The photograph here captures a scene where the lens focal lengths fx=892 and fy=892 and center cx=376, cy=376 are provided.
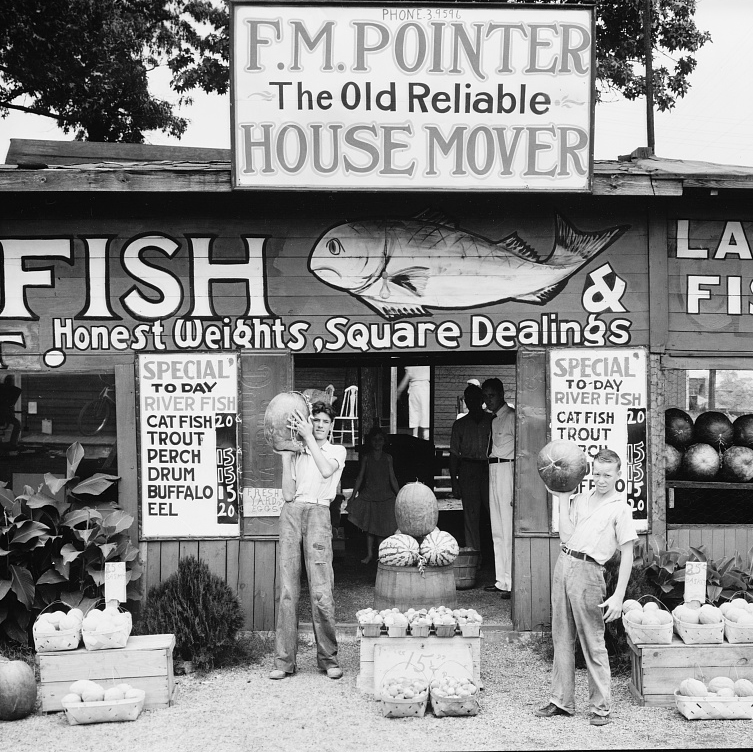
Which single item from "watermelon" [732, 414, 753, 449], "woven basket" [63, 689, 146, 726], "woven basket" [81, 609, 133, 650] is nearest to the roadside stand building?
"watermelon" [732, 414, 753, 449]

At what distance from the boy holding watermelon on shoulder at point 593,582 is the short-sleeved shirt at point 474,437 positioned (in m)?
4.00

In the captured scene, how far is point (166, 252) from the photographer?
7719 mm

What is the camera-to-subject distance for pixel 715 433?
8484 mm

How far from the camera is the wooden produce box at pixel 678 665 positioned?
6211mm

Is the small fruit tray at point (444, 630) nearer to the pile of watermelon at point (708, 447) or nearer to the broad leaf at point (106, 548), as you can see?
the broad leaf at point (106, 548)

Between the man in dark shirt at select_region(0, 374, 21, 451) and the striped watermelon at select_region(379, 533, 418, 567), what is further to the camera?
the man in dark shirt at select_region(0, 374, 21, 451)

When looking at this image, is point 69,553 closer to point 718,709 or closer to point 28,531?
point 28,531

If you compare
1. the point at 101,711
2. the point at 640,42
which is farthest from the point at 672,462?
the point at 640,42

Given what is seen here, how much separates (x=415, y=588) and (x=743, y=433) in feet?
12.1

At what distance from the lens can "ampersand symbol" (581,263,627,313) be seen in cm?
777

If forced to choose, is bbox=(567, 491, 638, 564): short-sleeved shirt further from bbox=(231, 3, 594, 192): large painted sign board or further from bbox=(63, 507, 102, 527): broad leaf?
bbox=(63, 507, 102, 527): broad leaf

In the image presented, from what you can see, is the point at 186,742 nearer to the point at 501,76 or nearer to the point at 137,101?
the point at 501,76

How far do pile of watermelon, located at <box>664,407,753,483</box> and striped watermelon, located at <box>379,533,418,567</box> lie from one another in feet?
8.53

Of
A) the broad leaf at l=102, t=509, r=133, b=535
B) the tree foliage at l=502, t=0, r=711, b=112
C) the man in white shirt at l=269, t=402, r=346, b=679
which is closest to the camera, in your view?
the man in white shirt at l=269, t=402, r=346, b=679
